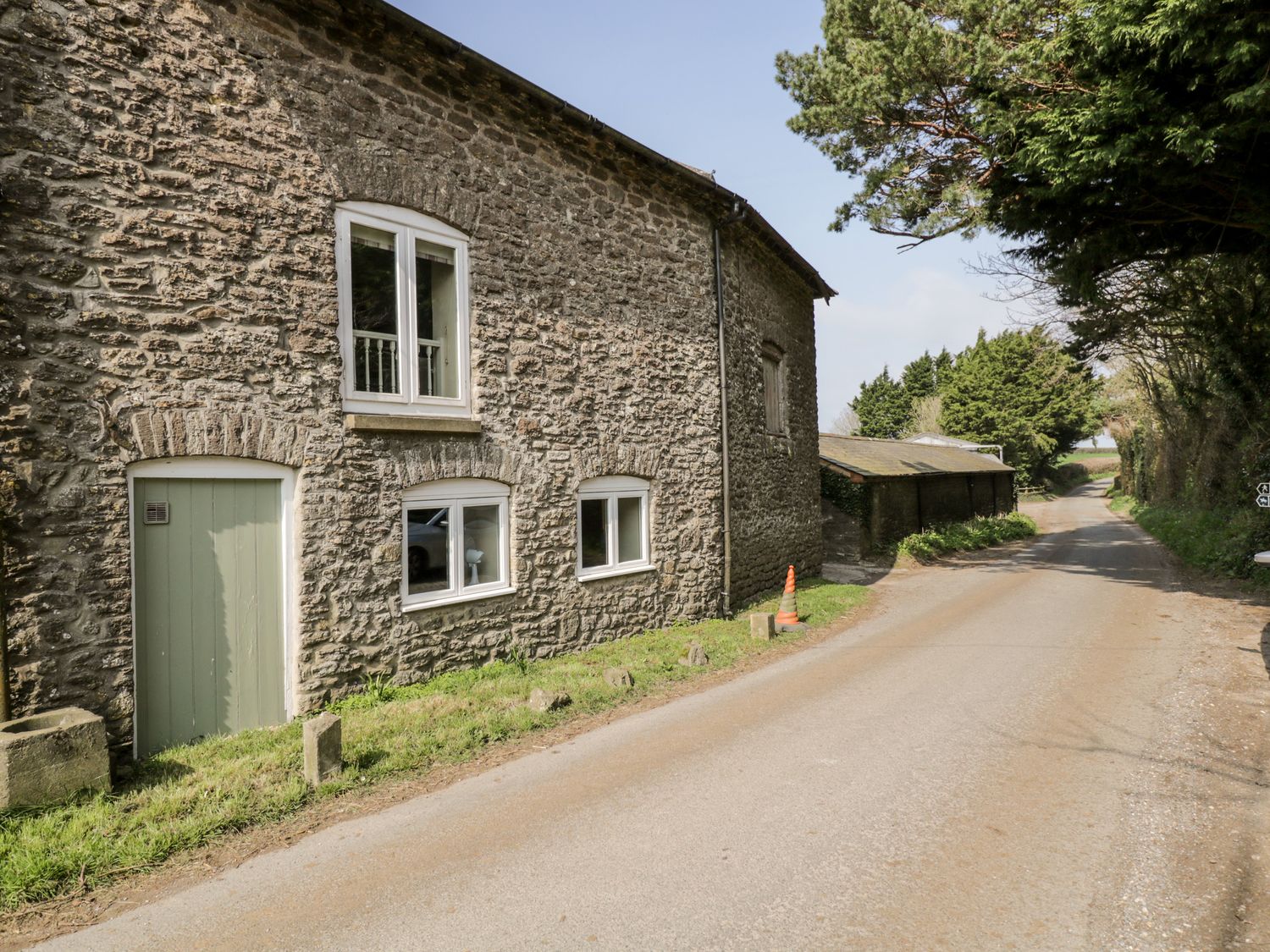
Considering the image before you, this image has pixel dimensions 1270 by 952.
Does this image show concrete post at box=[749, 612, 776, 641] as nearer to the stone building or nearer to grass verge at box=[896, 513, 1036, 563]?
the stone building

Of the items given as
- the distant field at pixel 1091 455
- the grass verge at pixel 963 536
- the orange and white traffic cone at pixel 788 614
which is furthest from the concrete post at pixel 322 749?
the distant field at pixel 1091 455

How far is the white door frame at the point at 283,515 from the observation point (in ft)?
19.3

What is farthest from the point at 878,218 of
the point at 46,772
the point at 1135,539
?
the point at 1135,539

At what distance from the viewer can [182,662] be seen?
6.21 metres

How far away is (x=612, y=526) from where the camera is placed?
10.3m

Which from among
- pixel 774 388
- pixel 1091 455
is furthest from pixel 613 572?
pixel 1091 455

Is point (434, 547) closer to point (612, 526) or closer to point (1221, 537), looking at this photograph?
point (612, 526)

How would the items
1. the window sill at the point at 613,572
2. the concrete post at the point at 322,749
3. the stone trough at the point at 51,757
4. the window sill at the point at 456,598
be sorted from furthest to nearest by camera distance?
1. the window sill at the point at 613,572
2. the window sill at the point at 456,598
3. the concrete post at the point at 322,749
4. the stone trough at the point at 51,757

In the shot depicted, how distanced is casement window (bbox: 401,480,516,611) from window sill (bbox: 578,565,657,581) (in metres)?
1.29

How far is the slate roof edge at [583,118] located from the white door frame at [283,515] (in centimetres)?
452

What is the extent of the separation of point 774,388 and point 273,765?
12.0 m

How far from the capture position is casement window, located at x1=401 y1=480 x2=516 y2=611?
25.8ft

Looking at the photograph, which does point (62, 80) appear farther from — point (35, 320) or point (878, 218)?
point (878, 218)

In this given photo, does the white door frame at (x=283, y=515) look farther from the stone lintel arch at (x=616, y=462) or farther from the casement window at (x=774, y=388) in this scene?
the casement window at (x=774, y=388)
